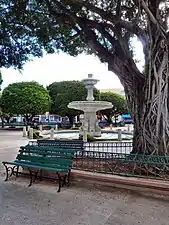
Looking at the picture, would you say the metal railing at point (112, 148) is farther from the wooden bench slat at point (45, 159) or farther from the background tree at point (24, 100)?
the background tree at point (24, 100)

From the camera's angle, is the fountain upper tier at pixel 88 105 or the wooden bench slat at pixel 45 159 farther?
the fountain upper tier at pixel 88 105

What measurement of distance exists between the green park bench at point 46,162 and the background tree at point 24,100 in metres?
23.1

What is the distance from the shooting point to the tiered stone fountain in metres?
17.4

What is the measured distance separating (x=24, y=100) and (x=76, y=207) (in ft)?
84.6

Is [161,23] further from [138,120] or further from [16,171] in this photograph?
[16,171]

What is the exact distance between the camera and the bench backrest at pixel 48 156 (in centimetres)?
514

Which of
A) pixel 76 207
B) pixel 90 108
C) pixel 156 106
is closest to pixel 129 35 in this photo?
pixel 156 106

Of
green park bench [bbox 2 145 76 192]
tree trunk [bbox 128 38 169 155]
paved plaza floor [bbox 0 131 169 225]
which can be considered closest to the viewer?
paved plaza floor [bbox 0 131 169 225]

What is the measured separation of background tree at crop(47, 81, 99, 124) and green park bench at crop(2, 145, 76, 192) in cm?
2778

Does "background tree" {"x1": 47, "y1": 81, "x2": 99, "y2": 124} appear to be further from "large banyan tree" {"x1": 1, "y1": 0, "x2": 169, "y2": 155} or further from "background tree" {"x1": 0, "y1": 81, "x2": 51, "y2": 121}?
"large banyan tree" {"x1": 1, "y1": 0, "x2": 169, "y2": 155}

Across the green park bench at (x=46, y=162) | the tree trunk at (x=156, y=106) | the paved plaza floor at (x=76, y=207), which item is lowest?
the paved plaza floor at (x=76, y=207)

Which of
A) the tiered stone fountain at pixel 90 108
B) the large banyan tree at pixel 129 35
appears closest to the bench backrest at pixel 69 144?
the large banyan tree at pixel 129 35

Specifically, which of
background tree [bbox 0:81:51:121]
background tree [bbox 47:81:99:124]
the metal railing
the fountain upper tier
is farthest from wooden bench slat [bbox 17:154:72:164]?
background tree [bbox 47:81:99:124]

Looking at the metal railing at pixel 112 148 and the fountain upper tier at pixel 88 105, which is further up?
the fountain upper tier at pixel 88 105
